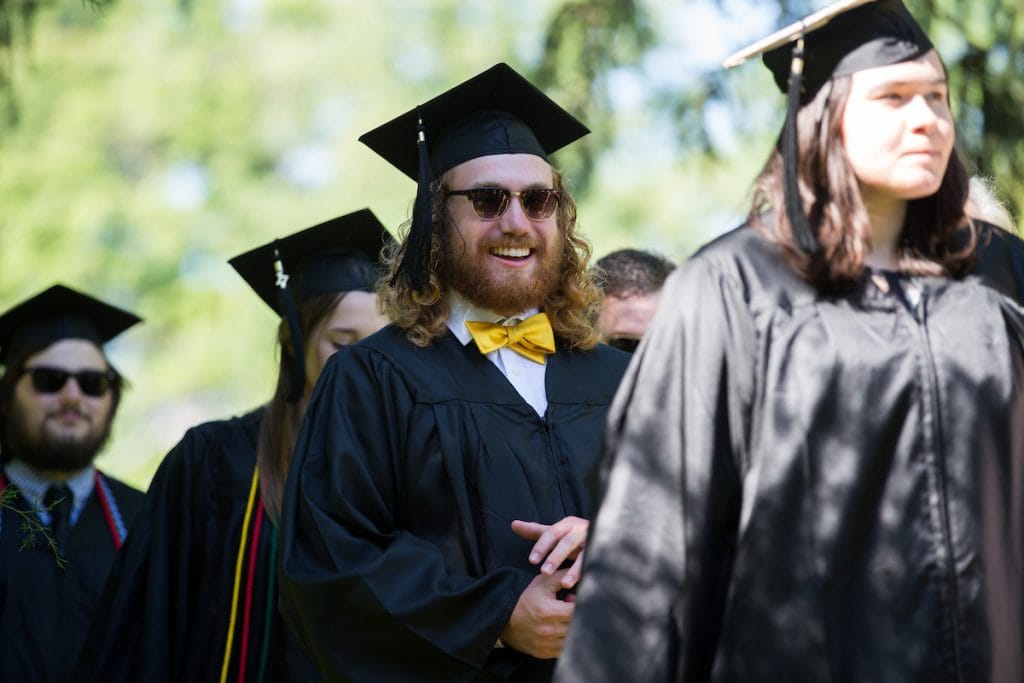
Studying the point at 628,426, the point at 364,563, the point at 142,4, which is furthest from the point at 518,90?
the point at 142,4

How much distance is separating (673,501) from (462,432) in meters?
1.32

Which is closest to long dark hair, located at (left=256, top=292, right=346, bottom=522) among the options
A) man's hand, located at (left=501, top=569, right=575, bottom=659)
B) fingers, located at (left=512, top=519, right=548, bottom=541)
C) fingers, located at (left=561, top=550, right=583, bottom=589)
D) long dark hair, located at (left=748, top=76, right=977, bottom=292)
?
fingers, located at (left=512, top=519, right=548, bottom=541)

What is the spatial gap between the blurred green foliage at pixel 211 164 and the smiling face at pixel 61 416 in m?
6.73

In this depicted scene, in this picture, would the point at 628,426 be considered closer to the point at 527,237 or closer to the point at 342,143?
the point at 527,237

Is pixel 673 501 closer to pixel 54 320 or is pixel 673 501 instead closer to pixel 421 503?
pixel 421 503

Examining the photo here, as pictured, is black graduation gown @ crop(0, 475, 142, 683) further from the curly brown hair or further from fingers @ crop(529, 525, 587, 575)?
fingers @ crop(529, 525, 587, 575)

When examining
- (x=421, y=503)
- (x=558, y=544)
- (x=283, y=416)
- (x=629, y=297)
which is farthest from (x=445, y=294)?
(x=629, y=297)

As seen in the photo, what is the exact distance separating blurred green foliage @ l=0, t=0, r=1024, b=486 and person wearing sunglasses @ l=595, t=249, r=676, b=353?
6.98m

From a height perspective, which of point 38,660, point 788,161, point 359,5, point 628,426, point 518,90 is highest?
point 359,5

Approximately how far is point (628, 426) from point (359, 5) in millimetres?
15481

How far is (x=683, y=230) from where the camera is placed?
14859mm

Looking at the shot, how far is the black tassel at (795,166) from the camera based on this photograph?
2.99m

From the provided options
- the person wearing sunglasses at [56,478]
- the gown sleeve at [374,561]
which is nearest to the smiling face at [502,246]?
the gown sleeve at [374,561]

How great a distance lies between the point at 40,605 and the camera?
6551mm
